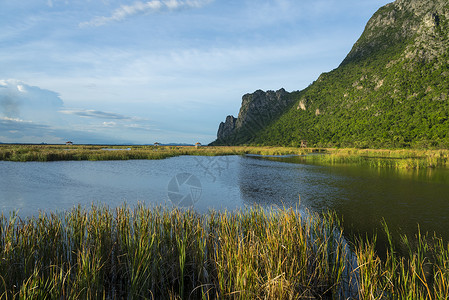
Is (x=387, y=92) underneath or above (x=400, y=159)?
above

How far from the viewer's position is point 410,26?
95.1 m

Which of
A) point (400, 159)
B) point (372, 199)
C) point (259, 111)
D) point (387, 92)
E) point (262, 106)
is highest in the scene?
point (262, 106)

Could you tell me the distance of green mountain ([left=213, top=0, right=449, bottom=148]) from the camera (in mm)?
59531

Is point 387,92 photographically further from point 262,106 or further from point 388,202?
point 262,106

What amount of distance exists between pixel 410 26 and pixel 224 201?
120m

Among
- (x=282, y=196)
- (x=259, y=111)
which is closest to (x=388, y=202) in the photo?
(x=282, y=196)

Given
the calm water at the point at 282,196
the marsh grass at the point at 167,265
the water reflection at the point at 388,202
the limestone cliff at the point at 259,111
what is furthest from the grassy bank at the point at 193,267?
the limestone cliff at the point at 259,111

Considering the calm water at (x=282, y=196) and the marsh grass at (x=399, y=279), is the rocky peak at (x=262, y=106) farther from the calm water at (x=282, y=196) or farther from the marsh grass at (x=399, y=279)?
the marsh grass at (x=399, y=279)

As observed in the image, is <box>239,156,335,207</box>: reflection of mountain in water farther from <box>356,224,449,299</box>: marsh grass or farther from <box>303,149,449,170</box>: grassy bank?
<box>303,149,449,170</box>: grassy bank

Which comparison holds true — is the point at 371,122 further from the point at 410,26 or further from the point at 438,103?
the point at 410,26

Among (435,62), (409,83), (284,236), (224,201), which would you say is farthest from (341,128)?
(284,236)

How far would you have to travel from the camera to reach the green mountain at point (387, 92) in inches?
2344

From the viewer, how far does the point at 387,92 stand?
76375 millimetres

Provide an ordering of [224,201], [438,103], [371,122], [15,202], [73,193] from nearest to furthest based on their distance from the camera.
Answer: [15,202] < [224,201] < [73,193] < [438,103] < [371,122]
